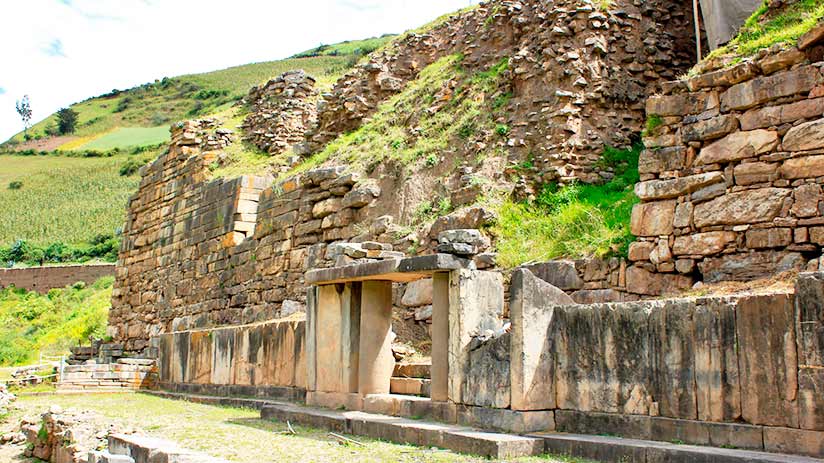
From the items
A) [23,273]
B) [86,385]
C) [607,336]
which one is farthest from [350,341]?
[23,273]

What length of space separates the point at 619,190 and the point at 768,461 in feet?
26.2

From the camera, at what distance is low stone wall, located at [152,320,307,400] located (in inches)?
501

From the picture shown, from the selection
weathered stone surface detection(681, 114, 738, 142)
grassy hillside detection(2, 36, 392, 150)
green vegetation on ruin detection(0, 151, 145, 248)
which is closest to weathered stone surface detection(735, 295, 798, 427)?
weathered stone surface detection(681, 114, 738, 142)

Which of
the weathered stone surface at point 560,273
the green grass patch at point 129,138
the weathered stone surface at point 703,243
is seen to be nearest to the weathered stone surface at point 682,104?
the weathered stone surface at point 703,243

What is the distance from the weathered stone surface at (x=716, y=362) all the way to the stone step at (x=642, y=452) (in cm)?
36

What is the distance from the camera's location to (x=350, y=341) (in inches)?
433

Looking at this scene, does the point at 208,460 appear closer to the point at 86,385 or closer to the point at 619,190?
the point at 619,190

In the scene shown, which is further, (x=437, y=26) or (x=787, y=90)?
(x=437, y=26)

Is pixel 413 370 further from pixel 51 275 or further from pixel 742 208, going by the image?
pixel 51 275

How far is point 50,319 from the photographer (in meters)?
36.9

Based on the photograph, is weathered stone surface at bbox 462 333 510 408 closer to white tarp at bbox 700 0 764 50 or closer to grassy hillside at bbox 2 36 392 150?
white tarp at bbox 700 0 764 50

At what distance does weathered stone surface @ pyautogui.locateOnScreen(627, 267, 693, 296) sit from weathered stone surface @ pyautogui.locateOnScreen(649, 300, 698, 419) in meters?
3.23

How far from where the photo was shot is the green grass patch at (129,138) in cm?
7650

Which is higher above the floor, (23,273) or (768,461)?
(23,273)
